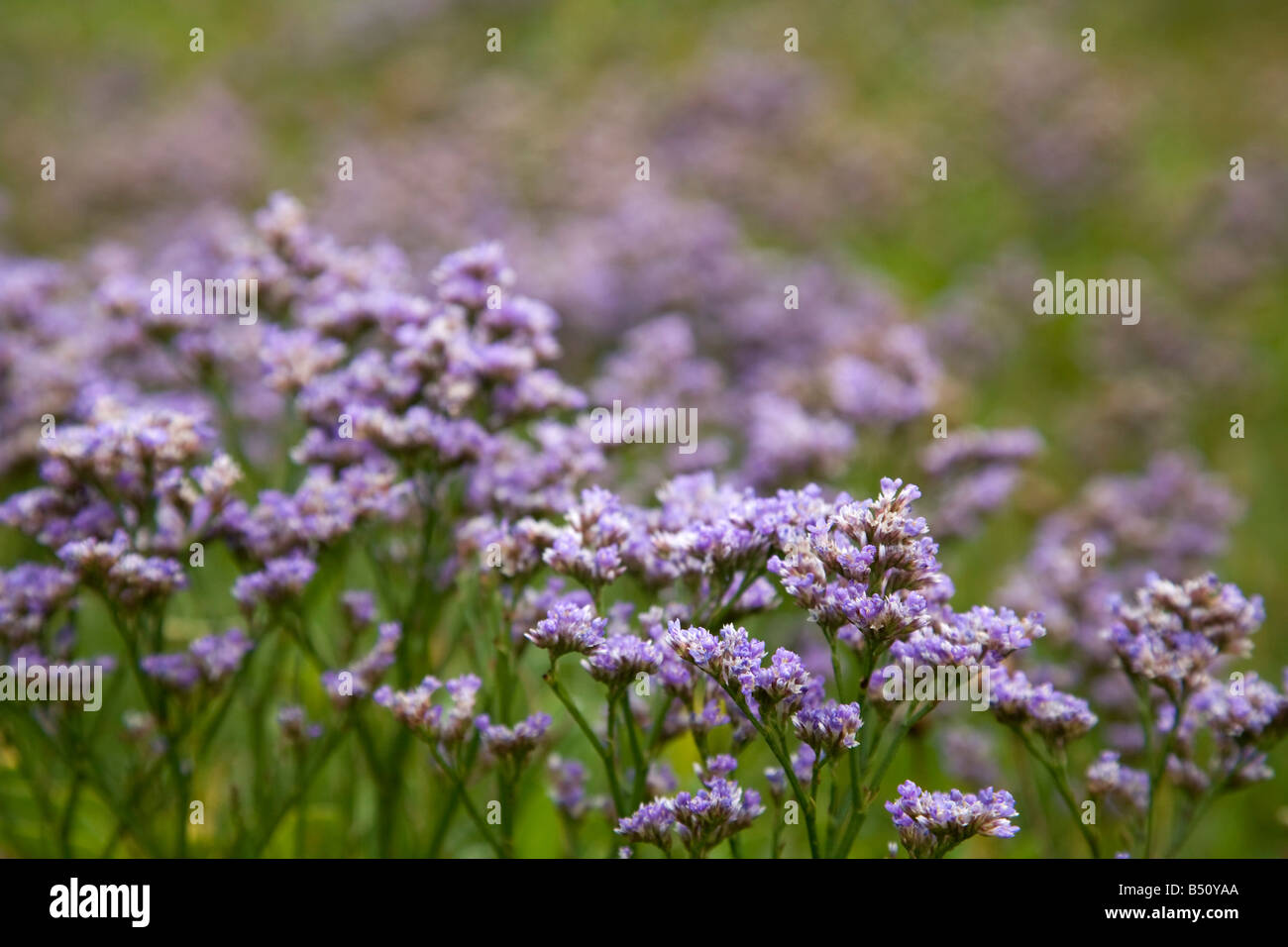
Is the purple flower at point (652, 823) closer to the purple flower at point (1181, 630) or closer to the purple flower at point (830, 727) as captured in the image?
the purple flower at point (830, 727)

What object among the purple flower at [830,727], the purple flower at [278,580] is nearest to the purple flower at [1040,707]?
the purple flower at [830,727]

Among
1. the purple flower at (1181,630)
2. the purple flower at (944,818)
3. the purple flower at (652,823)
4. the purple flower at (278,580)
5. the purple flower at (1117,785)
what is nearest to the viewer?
the purple flower at (944,818)

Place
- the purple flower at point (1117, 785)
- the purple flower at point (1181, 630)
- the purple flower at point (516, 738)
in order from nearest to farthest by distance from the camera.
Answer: the purple flower at point (516, 738) → the purple flower at point (1181, 630) → the purple flower at point (1117, 785)

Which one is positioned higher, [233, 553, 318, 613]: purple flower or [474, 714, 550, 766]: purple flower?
[233, 553, 318, 613]: purple flower

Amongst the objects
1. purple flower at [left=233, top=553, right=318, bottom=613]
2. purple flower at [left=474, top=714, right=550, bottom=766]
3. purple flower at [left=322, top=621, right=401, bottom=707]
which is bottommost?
purple flower at [left=474, top=714, right=550, bottom=766]

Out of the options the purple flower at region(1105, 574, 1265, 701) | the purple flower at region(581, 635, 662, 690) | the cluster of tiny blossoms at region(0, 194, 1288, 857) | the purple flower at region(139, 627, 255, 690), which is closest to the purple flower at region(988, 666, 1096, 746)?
the cluster of tiny blossoms at region(0, 194, 1288, 857)

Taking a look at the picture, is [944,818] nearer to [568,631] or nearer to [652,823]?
[652,823]

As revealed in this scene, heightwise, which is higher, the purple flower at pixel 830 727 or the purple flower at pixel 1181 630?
the purple flower at pixel 1181 630

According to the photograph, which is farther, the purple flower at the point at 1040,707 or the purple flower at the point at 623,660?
the purple flower at the point at 1040,707

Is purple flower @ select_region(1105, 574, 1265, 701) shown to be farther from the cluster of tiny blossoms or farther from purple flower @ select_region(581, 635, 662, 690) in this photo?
purple flower @ select_region(581, 635, 662, 690)

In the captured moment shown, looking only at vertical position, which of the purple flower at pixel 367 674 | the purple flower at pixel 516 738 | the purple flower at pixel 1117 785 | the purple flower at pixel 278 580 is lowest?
the purple flower at pixel 1117 785

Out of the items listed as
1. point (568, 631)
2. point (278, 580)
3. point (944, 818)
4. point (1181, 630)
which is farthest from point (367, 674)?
point (1181, 630)
